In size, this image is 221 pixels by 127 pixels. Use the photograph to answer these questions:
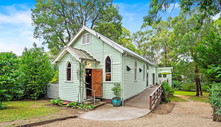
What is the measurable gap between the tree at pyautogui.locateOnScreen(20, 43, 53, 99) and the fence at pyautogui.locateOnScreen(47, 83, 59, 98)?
597 mm

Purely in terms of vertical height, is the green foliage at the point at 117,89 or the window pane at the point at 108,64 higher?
the window pane at the point at 108,64

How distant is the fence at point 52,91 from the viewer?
40.1 ft

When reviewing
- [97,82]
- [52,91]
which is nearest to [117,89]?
[97,82]

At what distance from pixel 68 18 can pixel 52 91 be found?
11974mm

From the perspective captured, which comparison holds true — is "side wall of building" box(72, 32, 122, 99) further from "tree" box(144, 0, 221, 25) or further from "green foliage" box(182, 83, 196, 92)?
"green foliage" box(182, 83, 196, 92)

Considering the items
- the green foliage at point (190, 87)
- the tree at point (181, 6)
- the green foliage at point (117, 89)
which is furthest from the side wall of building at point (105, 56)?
the green foliage at point (190, 87)

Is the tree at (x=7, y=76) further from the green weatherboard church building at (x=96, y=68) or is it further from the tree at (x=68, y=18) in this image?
the tree at (x=68, y=18)

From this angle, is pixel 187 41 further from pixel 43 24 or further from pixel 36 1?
pixel 36 1

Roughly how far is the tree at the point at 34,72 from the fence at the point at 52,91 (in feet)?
1.96

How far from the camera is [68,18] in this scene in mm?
19906

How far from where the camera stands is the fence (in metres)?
12.2

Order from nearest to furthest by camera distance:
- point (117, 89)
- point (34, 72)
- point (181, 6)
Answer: point (181, 6), point (117, 89), point (34, 72)

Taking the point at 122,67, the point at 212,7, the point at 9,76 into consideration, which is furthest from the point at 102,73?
the point at 212,7

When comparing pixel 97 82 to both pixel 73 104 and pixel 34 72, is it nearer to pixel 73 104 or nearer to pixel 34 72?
pixel 73 104
